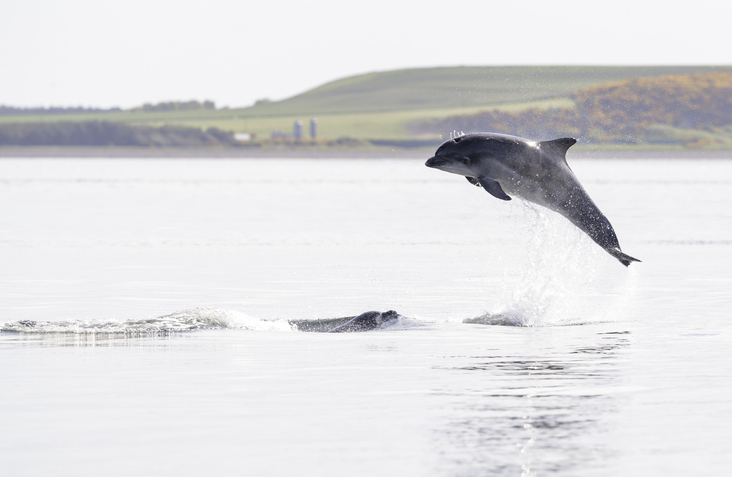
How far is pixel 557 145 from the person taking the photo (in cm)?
2381

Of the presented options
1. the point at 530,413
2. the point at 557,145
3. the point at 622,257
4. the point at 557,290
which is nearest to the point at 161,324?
the point at 557,145

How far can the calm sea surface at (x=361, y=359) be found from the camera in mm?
14617

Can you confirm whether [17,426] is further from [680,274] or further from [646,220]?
[646,220]

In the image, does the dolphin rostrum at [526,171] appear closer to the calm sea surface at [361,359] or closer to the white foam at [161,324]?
the calm sea surface at [361,359]

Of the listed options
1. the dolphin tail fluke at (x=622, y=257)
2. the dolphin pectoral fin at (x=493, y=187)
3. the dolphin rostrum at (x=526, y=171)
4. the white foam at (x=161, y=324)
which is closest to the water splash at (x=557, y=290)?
the dolphin rostrum at (x=526, y=171)

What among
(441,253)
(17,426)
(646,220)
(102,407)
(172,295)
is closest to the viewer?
(17,426)

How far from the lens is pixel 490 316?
26203 millimetres

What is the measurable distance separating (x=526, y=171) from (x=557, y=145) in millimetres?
903

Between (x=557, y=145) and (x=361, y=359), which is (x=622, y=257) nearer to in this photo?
(x=557, y=145)

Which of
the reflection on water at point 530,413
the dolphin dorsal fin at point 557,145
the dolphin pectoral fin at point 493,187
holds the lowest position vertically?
the reflection on water at point 530,413

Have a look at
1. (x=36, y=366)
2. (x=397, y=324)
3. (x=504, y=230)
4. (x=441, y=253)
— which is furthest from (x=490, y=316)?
(x=504, y=230)

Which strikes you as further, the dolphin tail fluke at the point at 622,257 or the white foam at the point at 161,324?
the white foam at the point at 161,324

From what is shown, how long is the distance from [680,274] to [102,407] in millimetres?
21517

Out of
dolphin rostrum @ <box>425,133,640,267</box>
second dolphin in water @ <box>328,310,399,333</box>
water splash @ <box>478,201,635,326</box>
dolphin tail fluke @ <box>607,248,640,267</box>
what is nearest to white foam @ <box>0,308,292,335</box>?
second dolphin in water @ <box>328,310,399,333</box>
